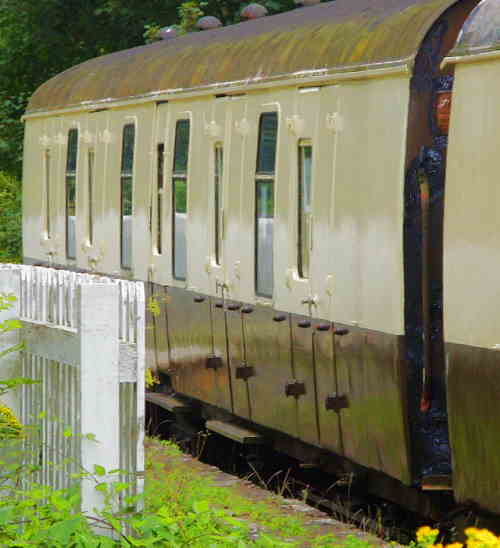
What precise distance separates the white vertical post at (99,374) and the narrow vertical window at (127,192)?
825cm

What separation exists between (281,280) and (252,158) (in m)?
1.14

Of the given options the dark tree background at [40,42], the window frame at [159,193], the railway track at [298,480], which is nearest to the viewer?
the railway track at [298,480]

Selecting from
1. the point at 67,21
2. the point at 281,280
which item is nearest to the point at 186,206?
the point at 281,280

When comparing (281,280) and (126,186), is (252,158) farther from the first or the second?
(126,186)

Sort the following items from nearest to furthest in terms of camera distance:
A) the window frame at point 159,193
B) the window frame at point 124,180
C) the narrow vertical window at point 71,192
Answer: the window frame at point 159,193
the window frame at point 124,180
the narrow vertical window at point 71,192

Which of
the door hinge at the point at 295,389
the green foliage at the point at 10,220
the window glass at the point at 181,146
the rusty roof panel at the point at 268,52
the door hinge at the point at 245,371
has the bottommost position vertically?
the green foliage at the point at 10,220

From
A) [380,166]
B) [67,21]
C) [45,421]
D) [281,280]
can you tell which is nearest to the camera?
[45,421]

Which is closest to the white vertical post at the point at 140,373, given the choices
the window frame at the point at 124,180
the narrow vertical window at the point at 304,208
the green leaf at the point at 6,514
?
the green leaf at the point at 6,514

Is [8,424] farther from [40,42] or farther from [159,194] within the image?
[40,42]

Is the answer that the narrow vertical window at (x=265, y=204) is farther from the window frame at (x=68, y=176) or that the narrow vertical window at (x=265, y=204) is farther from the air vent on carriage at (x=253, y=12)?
the window frame at (x=68, y=176)

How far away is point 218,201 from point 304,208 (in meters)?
2.22

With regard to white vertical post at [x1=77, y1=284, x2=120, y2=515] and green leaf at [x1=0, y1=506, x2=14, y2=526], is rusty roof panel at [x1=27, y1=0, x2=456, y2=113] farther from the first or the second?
green leaf at [x1=0, y1=506, x2=14, y2=526]

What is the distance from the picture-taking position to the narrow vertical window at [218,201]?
13.2 m

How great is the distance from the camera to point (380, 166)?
32.0 feet
